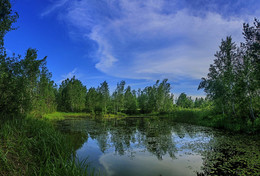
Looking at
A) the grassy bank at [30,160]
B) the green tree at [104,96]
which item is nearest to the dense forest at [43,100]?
the grassy bank at [30,160]

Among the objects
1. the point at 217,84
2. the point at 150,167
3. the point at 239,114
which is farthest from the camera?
the point at 217,84

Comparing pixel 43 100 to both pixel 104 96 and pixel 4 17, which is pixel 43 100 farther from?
pixel 104 96

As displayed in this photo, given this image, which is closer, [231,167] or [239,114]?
[231,167]

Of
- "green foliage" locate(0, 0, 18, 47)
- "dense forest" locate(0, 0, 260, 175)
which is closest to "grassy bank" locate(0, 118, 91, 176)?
"dense forest" locate(0, 0, 260, 175)

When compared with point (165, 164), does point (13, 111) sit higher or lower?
higher

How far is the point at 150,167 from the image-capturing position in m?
7.73

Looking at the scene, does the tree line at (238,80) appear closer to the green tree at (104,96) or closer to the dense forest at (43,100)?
the dense forest at (43,100)

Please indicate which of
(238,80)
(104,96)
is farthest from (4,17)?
(104,96)

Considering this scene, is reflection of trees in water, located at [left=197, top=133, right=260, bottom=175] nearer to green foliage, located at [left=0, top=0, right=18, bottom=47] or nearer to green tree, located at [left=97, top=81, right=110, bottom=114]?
green foliage, located at [left=0, top=0, right=18, bottom=47]

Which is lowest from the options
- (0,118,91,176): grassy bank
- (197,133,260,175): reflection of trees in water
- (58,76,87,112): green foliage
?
(197,133,260,175): reflection of trees in water

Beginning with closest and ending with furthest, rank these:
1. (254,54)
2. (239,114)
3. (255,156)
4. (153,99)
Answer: (255,156) → (254,54) → (239,114) → (153,99)

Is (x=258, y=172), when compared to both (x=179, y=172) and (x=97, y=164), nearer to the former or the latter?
(x=179, y=172)

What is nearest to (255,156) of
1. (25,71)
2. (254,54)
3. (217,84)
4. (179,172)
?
(179,172)

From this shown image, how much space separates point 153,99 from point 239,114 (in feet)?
150
